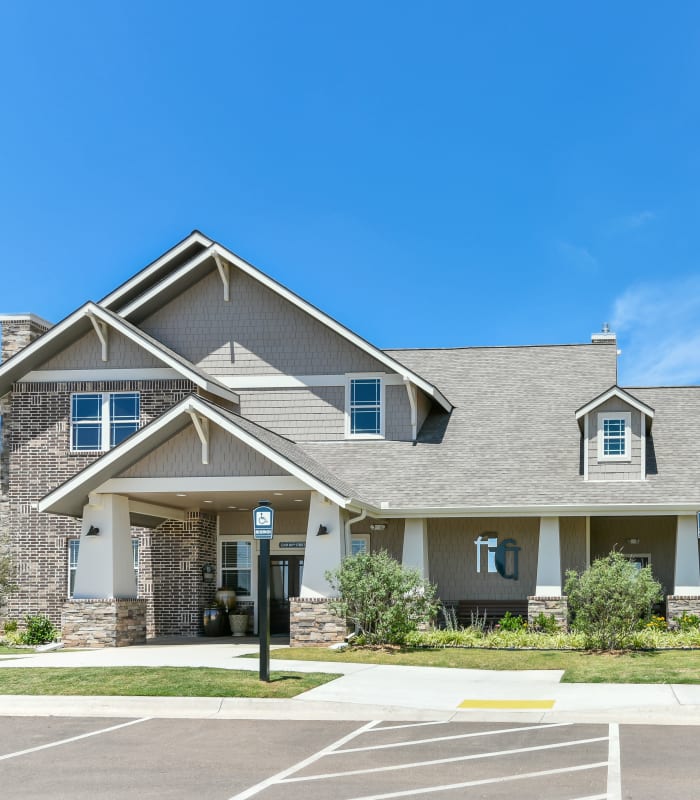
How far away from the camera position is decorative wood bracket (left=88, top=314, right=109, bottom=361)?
87.0 feet

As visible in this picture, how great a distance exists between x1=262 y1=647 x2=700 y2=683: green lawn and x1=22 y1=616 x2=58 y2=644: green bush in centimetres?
633

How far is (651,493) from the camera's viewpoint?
24.7m

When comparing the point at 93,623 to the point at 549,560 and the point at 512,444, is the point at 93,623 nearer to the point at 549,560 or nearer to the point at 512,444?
the point at 549,560

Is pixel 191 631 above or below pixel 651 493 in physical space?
below

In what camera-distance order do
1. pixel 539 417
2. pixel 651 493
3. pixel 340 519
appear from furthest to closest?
pixel 539 417 < pixel 651 493 < pixel 340 519

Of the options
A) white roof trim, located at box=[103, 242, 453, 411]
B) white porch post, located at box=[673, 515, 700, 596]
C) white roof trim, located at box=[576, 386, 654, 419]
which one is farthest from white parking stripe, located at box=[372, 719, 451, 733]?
white roof trim, located at box=[103, 242, 453, 411]

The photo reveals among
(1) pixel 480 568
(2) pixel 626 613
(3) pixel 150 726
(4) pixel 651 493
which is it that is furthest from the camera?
(1) pixel 480 568

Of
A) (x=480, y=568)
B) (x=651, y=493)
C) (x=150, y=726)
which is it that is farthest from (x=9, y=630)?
(x=651, y=493)

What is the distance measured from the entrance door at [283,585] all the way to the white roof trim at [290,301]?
5298mm

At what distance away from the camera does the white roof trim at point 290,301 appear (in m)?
27.2

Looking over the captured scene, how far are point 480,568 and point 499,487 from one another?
239cm

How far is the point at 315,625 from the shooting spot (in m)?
22.3

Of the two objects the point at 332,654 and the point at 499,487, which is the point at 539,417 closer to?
the point at 499,487

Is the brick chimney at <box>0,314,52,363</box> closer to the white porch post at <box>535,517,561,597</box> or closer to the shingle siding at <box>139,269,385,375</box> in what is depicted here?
the shingle siding at <box>139,269,385,375</box>
